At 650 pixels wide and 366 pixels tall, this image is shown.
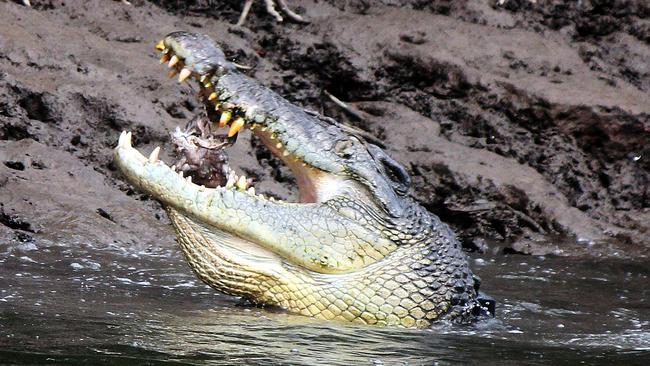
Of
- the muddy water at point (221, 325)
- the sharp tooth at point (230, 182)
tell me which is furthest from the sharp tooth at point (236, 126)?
the muddy water at point (221, 325)

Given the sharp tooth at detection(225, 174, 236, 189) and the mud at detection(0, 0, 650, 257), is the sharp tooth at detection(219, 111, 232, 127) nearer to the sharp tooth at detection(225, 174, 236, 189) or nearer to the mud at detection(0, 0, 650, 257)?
the sharp tooth at detection(225, 174, 236, 189)

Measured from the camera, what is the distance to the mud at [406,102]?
875 cm

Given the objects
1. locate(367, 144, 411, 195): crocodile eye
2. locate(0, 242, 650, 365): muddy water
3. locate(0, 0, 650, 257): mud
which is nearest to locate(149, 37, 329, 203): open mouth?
locate(367, 144, 411, 195): crocodile eye

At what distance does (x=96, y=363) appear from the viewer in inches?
160

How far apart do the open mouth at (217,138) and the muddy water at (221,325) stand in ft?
2.27

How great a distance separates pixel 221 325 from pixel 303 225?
739 mm

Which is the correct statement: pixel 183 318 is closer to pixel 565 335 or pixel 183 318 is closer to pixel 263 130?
pixel 263 130

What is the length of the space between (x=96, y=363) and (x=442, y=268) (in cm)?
234


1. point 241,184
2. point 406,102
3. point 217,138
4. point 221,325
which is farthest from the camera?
point 406,102

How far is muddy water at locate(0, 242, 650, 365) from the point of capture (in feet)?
14.6

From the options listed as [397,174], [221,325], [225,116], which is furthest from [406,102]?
[221,325]

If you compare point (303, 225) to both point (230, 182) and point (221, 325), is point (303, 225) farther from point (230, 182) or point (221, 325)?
Result: point (221, 325)

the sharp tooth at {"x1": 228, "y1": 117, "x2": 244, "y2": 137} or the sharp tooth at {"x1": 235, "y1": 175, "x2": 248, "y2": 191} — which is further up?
the sharp tooth at {"x1": 228, "y1": 117, "x2": 244, "y2": 137}

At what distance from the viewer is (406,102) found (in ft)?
36.2
